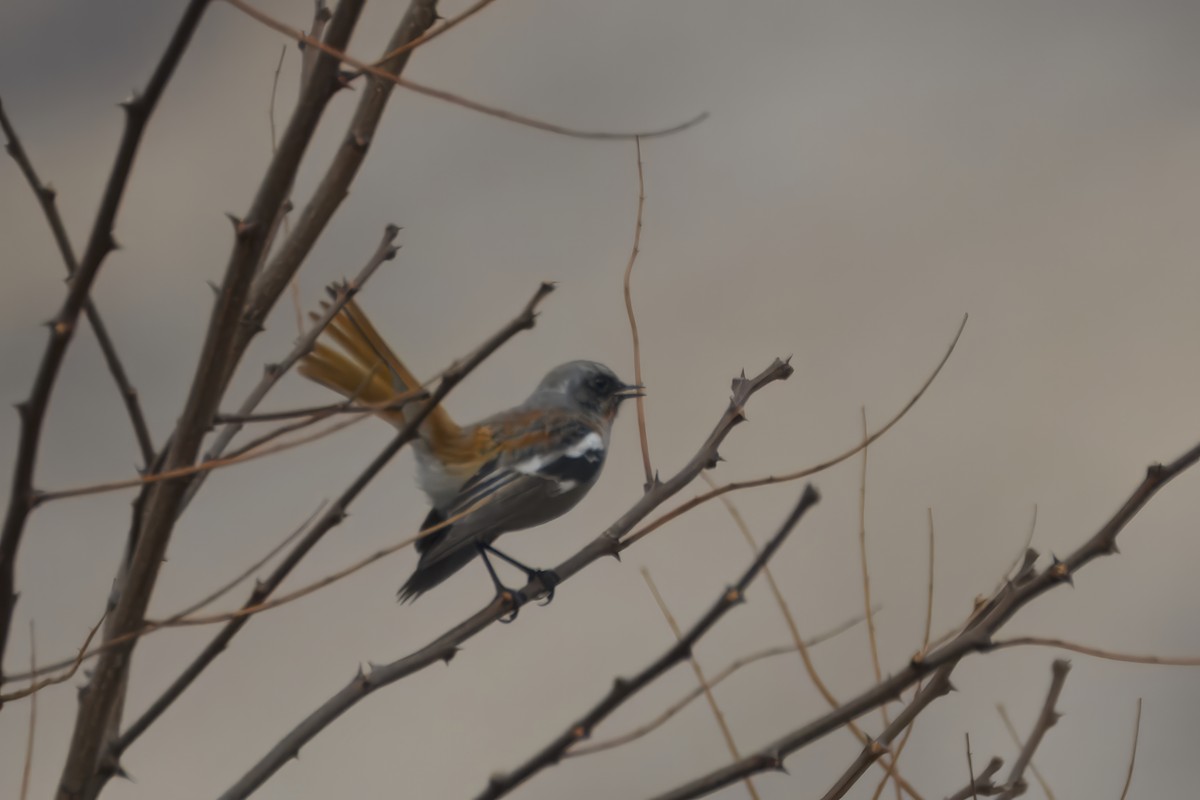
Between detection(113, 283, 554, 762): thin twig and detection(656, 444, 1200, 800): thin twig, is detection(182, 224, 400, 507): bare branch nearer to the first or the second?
detection(113, 283, 554, 762): thin twig

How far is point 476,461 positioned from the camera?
1.31 meters

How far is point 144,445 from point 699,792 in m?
0.37

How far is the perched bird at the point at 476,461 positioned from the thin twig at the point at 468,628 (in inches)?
12.1

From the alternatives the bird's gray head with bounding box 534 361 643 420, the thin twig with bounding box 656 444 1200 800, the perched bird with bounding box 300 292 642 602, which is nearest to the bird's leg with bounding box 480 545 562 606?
the perched bird with bounding box 300 292 642 602

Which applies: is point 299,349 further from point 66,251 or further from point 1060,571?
point 1060,571

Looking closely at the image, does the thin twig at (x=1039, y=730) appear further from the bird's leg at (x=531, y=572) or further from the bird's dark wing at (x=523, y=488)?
the bird's dark wing at (x=523, y=488)

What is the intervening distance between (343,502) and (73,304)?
0.17m

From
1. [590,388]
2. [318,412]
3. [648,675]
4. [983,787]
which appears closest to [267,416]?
[318,412]

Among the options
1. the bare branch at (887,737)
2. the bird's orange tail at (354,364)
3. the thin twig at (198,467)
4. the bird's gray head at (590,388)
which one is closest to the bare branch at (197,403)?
the thin twig at (198,467)

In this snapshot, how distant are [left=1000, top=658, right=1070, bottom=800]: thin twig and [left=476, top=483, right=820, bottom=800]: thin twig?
26cm

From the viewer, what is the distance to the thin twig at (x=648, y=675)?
1.17ft

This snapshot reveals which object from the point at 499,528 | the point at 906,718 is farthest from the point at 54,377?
the point at 499,528

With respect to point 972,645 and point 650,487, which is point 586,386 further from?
point 972,645

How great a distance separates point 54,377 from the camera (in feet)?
1.45
